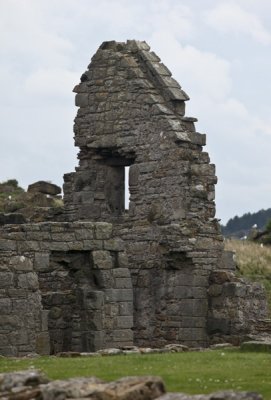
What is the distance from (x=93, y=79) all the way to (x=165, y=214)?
4.09 m

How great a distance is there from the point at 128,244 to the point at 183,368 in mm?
11677

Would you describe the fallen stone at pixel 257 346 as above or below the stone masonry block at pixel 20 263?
below

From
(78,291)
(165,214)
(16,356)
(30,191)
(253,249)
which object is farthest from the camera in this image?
(253,249)

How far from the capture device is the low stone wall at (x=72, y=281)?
1192 inches

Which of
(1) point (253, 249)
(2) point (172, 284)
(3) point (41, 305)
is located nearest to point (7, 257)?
(3) point (41, 305)

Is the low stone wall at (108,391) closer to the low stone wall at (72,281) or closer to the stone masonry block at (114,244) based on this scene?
the low stone wall at (72,281)

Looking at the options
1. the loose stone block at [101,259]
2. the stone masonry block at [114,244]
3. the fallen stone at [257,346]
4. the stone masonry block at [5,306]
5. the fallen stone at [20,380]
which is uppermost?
the stone masonry block at [114,244]

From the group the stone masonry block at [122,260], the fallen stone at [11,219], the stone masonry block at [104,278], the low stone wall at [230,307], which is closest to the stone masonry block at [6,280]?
the stone masonry block at [104,278]

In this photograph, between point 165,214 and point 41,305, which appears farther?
point 165,214

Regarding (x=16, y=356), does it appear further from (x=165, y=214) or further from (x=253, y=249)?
(x=253, y=249)

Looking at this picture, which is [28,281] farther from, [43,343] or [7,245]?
[43,343]

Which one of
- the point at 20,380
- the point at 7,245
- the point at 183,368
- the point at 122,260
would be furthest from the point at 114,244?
the point at 20,380

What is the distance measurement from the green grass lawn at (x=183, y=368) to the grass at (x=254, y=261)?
21.4m

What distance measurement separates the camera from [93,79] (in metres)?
35.9
